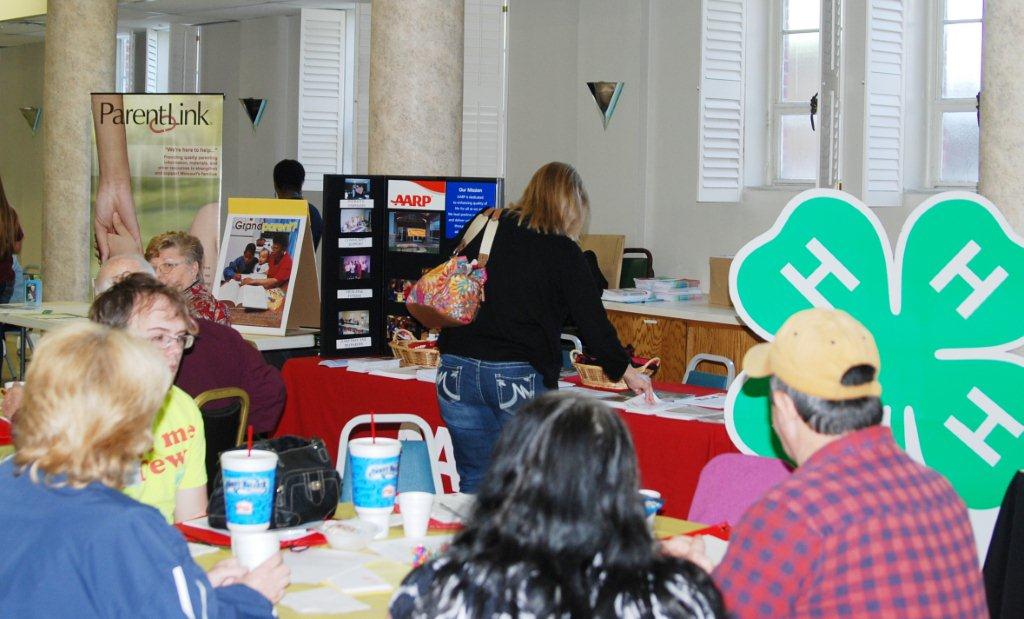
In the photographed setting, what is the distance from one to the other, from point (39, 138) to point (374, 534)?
14.7 m

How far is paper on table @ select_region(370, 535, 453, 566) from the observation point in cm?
250

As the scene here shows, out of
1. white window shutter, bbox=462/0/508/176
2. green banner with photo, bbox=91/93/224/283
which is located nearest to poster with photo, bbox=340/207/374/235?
green banner with photo, bbox=91/93/224/283

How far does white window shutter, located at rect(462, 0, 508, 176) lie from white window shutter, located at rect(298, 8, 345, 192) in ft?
6.67

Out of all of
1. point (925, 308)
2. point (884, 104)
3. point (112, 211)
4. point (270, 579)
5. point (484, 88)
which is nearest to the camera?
point (270, 579)

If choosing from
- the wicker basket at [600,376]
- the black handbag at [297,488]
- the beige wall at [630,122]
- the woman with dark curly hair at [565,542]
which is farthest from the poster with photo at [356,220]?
the woman with dark curly hair at [565,542]

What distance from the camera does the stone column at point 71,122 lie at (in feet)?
30.5

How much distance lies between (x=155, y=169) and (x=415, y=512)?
18.3ft

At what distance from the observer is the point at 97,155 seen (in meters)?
7.91

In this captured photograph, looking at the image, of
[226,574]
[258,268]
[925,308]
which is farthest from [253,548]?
[258,268]

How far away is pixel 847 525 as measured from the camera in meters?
1.86

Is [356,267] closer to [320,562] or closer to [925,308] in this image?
[925,308]

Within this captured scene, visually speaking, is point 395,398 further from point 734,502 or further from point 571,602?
point 571,602

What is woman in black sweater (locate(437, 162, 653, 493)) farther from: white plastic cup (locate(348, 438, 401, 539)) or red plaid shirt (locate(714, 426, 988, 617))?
red plaid shirt (locate(714, 426, 988, 617))

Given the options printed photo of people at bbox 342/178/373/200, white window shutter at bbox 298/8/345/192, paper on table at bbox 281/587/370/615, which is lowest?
paper on table at bbox 281/587/370/615
